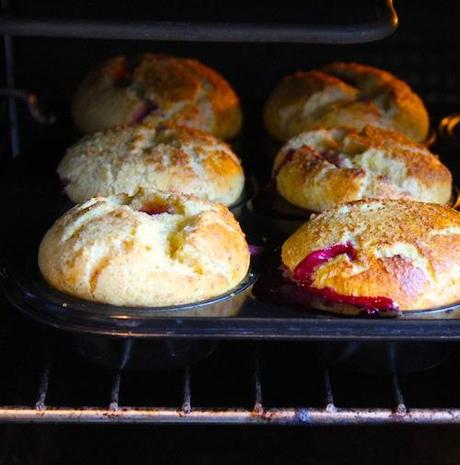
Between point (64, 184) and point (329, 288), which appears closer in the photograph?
point (329, 288)

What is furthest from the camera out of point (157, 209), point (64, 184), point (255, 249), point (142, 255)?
point (64, 184)

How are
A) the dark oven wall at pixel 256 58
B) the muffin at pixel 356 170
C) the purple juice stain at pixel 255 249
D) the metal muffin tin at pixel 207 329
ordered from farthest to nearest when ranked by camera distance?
the dark oven wall at pixel 256 58
the muffin at pixel 356 170
the purple juice stain at pixel 255 249
the metal muffin tin at pixel 207 329

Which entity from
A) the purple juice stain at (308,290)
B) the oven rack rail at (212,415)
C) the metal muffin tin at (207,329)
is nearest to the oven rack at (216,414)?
the oven rack rail at (212,415)

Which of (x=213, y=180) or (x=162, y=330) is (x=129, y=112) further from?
(x=162, y=330)

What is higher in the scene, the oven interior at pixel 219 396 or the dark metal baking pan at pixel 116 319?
the dark metal baking pan at pixel 116 319

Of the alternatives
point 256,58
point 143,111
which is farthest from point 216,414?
point 256,58

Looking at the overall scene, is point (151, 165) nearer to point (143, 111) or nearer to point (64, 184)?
point (64, 184)

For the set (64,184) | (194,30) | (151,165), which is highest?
(194,30)

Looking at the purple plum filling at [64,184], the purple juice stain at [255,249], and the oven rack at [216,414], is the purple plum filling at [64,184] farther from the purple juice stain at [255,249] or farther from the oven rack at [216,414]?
the oven rack at [216,414]
